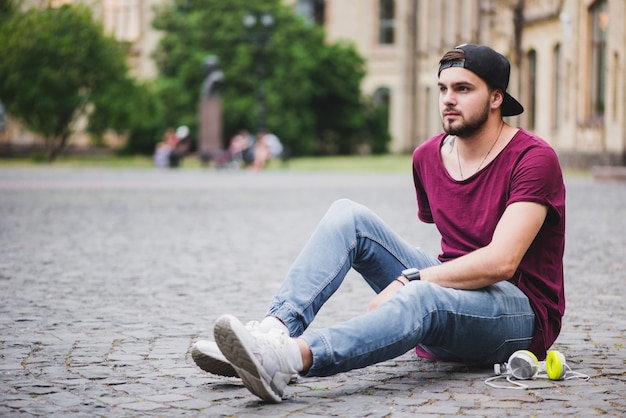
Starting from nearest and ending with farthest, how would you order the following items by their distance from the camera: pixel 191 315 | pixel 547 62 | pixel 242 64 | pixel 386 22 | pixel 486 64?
pixel 486 64, pixel 191 315, pixel 547 62, pixel 242 64, pixel 386 22

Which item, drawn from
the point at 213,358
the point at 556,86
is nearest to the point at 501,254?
the point at 213,358

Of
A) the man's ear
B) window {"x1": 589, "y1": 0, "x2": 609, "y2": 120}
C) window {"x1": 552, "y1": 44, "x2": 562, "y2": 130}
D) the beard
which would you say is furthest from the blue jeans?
window {"x1": 552, "y1": 44, "x2": 562, "y2": 130}

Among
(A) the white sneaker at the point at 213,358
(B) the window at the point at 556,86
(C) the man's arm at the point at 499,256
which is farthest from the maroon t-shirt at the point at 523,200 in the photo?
(B) the window at the point at 556,86

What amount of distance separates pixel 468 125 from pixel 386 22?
57.1 m

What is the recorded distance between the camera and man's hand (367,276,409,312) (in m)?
4.23

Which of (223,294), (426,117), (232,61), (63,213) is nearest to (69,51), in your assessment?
(232,61)

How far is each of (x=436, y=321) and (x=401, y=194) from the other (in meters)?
16.1

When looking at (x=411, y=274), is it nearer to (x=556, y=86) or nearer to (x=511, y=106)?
(x=511, y=106)

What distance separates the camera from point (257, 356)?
3.91 meters

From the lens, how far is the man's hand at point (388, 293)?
13.9ft

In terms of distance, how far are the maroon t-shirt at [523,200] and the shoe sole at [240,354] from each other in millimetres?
1096

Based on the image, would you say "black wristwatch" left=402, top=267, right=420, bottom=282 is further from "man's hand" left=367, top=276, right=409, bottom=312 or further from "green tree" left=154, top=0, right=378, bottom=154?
"green tree" left=154, top=0, right=378, bottom=154

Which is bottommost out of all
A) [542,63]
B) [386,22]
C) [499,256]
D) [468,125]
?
[499,256]

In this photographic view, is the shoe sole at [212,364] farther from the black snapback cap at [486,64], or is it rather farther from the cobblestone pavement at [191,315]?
the black snapback cap at [486,64]
